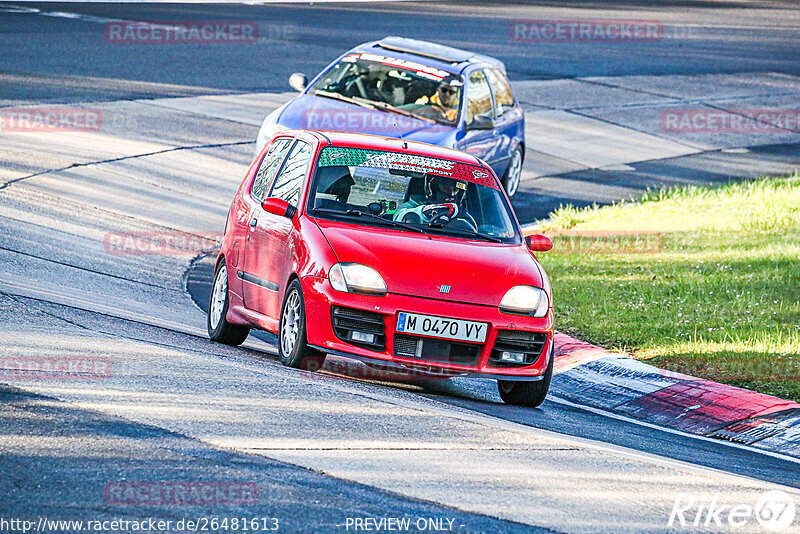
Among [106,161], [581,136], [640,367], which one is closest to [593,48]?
[581,136]

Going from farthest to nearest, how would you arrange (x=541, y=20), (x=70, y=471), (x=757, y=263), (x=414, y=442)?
(x=541, y=20)
(x=757, y=263)
(x=414, y=442)
(x=70, y=471)

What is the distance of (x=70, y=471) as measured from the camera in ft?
17.7

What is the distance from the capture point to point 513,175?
17.3 meters

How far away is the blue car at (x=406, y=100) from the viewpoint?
46.9 feet

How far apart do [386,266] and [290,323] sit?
2.83 ft

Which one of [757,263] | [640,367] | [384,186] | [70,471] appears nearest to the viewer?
[70,471]

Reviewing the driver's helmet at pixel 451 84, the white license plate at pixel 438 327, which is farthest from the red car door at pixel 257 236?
the driver's helmet at pixel 451 84

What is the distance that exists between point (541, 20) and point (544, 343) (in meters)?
29.1

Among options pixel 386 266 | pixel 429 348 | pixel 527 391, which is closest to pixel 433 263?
pixel 386 266

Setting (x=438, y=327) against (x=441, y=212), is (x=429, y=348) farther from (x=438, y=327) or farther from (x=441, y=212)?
(x=441, y=212)

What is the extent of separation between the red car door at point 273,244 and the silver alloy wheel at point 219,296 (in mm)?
409

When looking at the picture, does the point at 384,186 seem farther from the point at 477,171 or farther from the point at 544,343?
the point at 544,343

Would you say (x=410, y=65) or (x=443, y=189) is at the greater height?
(x=410, y=65)

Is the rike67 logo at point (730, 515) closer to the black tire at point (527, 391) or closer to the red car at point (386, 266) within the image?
the red car at point (386, 266)
